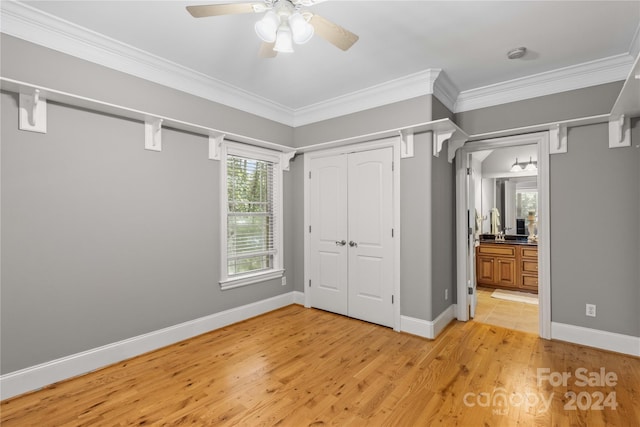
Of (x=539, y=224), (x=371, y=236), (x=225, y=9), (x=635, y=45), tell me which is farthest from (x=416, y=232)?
(x=225, y=9)

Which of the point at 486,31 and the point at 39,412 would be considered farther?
the point at 486,31

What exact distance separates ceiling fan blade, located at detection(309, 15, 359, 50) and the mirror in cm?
453

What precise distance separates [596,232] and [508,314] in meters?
1.60

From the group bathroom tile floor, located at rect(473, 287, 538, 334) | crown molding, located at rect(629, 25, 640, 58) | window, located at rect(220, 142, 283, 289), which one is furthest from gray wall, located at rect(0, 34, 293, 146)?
bathroom tile floor, located at rect(473, 287, 538, 334)

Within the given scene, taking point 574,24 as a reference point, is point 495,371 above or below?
below

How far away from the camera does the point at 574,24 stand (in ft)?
7.91

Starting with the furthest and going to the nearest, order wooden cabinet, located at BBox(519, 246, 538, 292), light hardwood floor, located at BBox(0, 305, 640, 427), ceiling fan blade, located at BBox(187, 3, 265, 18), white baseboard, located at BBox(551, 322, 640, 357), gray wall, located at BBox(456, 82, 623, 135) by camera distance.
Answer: wooden cabinet, located at BBox(519, 246, 538, 292) → gray wall, located at BBox(456, 82, 623, 135) → white baseboard, located at BBox(551, 322, 640, 357) → light hardwood floor, located at BBox(0, 305, 640, 427) → ceiling fan blade, located at BBox(187, 3, 265, 18)

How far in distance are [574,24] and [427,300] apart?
2.73 m

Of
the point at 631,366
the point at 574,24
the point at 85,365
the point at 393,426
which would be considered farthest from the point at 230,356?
the point at 574,24

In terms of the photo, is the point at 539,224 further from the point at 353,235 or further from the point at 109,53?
the point at 109,53

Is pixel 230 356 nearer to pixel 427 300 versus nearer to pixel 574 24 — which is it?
pixel 427 300

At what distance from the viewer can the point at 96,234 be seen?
103 inches

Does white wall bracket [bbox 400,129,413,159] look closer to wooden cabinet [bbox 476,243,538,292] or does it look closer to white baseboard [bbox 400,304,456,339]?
white baseboard [bbox 400,304,456,339]

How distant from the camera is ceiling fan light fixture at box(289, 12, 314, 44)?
1.72 metres
